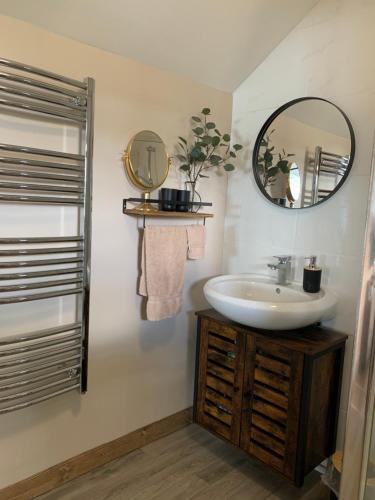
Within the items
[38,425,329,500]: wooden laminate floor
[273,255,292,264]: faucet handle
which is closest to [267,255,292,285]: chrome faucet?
[273,255,292,264]: faucet handle

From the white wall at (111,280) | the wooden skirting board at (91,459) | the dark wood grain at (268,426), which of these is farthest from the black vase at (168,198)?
the wooden skirting board at (91,459)

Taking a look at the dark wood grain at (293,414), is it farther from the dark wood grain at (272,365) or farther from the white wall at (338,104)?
the white wall at (338,104)

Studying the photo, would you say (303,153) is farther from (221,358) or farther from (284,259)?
(221,358)

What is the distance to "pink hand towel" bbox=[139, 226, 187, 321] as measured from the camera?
1.91 m

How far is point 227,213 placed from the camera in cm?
239

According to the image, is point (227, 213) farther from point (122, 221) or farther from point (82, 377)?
point (82, 377)

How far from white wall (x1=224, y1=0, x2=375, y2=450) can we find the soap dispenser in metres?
0.06

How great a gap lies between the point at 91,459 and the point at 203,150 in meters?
1.72

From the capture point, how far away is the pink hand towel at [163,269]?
75.3 inches

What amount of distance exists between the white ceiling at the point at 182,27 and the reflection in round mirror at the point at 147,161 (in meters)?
0.37

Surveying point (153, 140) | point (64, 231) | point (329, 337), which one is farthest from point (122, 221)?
point (329, 337)

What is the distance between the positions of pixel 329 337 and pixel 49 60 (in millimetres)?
1697

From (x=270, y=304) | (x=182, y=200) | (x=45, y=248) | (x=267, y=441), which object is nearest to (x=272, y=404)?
(x=267, y=441)

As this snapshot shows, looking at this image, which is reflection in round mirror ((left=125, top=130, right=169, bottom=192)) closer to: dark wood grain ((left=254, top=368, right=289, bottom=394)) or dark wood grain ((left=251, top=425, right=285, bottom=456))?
dark wood grain ((left=254, top=368, right=289, bottom=394))
